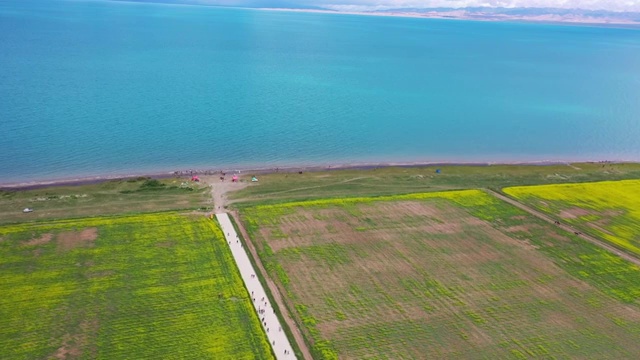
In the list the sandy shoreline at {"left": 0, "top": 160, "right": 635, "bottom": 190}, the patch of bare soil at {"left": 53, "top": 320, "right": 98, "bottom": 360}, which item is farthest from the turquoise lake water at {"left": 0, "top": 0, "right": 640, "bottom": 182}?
the patch of bare soil at {"left": 53, "top": 320, "right": 98, "bottom": 360}

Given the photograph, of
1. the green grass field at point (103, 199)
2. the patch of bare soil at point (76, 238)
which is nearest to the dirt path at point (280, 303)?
the green grass field at point (103, 199)

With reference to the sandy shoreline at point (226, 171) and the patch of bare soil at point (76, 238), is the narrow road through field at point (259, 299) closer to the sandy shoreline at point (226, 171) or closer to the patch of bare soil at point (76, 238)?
the patch of bare soil at point (76, 238)

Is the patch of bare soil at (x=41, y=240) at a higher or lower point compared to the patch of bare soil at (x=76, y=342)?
higher

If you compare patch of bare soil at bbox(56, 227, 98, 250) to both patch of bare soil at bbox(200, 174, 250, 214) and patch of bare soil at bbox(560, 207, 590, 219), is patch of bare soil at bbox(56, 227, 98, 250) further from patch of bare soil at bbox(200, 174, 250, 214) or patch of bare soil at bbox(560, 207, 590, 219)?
patch of bare soil at bbox(560, 207, 590, 219)

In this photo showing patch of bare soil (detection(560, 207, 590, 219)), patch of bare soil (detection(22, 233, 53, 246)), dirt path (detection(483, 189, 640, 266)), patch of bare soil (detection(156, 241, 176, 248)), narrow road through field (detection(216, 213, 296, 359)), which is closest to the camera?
narrow road through field (detection(216, 213, 296, 359))

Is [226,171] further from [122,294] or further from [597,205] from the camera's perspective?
[597,205]
